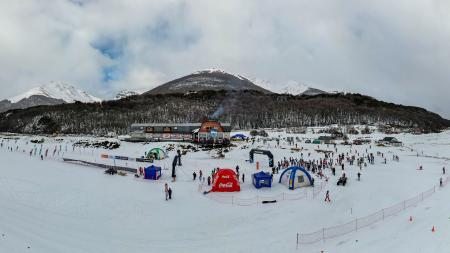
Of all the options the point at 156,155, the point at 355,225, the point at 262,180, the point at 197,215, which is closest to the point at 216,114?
the point at 156,155

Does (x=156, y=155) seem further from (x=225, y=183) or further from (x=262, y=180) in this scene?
(x=262, y=180)

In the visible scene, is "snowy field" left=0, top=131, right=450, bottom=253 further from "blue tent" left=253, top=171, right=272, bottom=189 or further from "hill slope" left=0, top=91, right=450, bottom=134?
"hill slope" left=0, top=91, right=450, bottom=134

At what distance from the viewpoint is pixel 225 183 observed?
997 inches

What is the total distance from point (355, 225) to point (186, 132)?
53.8m

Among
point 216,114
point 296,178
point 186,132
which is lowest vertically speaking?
point 296,178

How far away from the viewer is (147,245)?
14.5 metres

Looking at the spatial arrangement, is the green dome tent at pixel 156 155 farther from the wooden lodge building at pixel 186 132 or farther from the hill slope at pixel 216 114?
the hill slope at pixel 216 114

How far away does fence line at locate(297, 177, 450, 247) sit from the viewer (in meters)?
15.1

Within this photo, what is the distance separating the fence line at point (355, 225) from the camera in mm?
15125

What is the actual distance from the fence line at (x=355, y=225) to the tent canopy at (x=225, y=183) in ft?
33.0

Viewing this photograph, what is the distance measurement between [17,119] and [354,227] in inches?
7838

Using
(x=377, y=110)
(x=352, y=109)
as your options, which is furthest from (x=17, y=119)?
(x=377, y=110)

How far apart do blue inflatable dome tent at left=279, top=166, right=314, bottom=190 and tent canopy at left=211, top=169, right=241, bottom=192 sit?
166 inches

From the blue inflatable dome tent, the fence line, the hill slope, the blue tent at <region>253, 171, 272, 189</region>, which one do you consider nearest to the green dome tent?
the blue tent at <region>253, 171, 272, 189</region>
